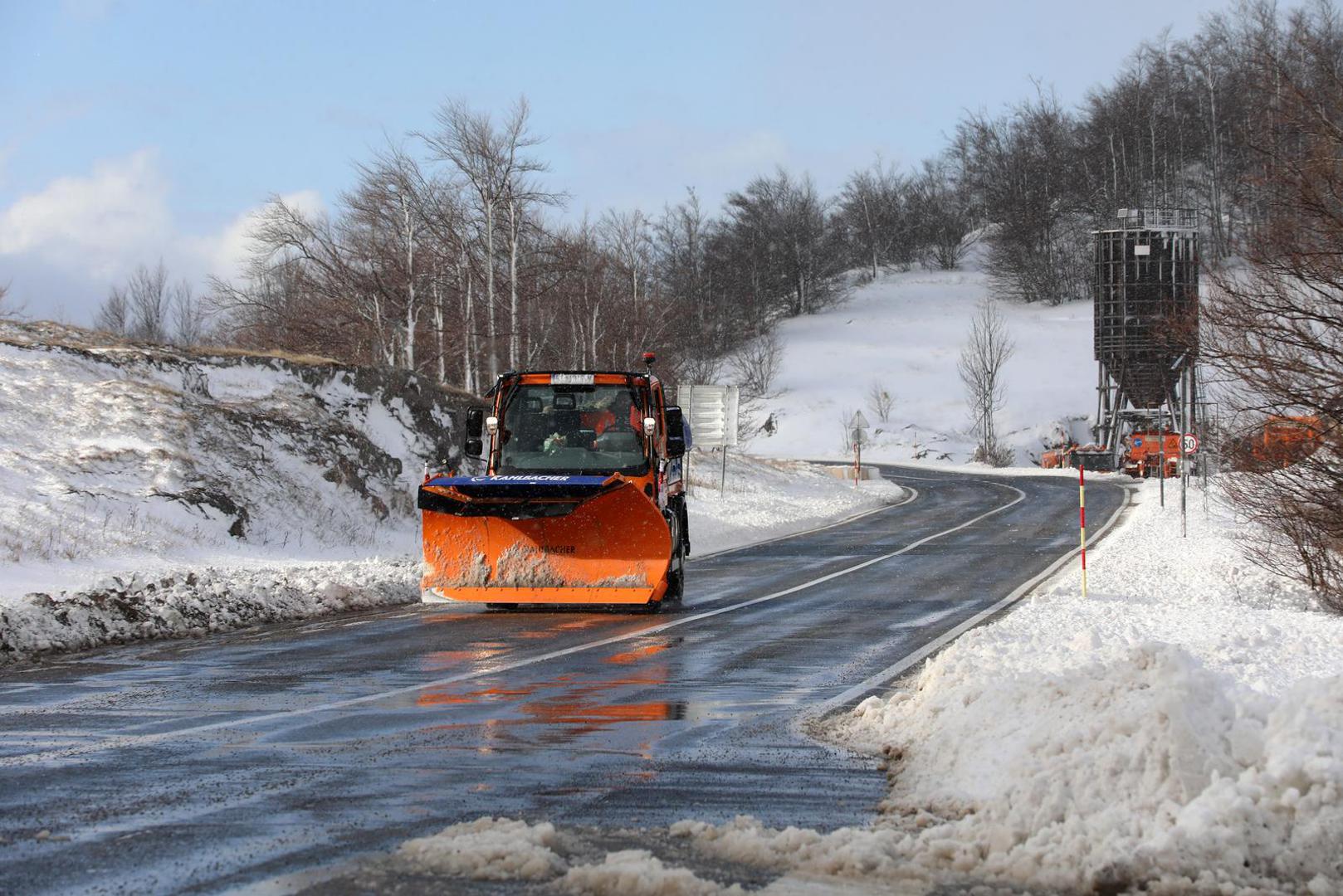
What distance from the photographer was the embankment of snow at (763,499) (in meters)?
31.2

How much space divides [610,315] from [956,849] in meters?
51.4

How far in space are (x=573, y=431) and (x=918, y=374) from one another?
7653 cm

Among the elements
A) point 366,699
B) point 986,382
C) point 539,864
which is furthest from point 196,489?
point 986,382

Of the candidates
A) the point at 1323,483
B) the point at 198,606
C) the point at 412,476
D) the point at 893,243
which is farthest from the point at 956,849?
the point at 893,243

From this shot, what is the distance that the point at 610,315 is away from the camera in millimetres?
55906

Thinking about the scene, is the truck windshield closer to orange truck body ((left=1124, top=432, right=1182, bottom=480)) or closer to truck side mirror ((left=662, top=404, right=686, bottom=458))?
truck side mirror ((left=662, top=404, right=686, bottom=458))

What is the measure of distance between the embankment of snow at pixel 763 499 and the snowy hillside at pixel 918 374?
20.7 m

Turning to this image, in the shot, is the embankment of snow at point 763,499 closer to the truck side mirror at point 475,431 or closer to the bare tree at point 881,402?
the truck side mirror at point 475,431

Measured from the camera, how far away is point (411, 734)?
7.57 m

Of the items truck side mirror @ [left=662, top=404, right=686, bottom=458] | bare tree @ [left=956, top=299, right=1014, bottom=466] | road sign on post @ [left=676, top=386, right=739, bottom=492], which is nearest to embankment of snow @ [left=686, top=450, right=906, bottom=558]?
road sign on post @ [left=676, top=386, right=739, bottom=492]

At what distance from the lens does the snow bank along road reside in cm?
527

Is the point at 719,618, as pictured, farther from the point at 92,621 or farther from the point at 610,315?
the point at 610,315

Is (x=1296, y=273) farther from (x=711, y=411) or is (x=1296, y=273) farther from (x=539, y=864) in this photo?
(x=711, y=411)

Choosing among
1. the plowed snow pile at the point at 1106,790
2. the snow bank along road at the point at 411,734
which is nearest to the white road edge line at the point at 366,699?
the snow bank along road at the point at 411,734
